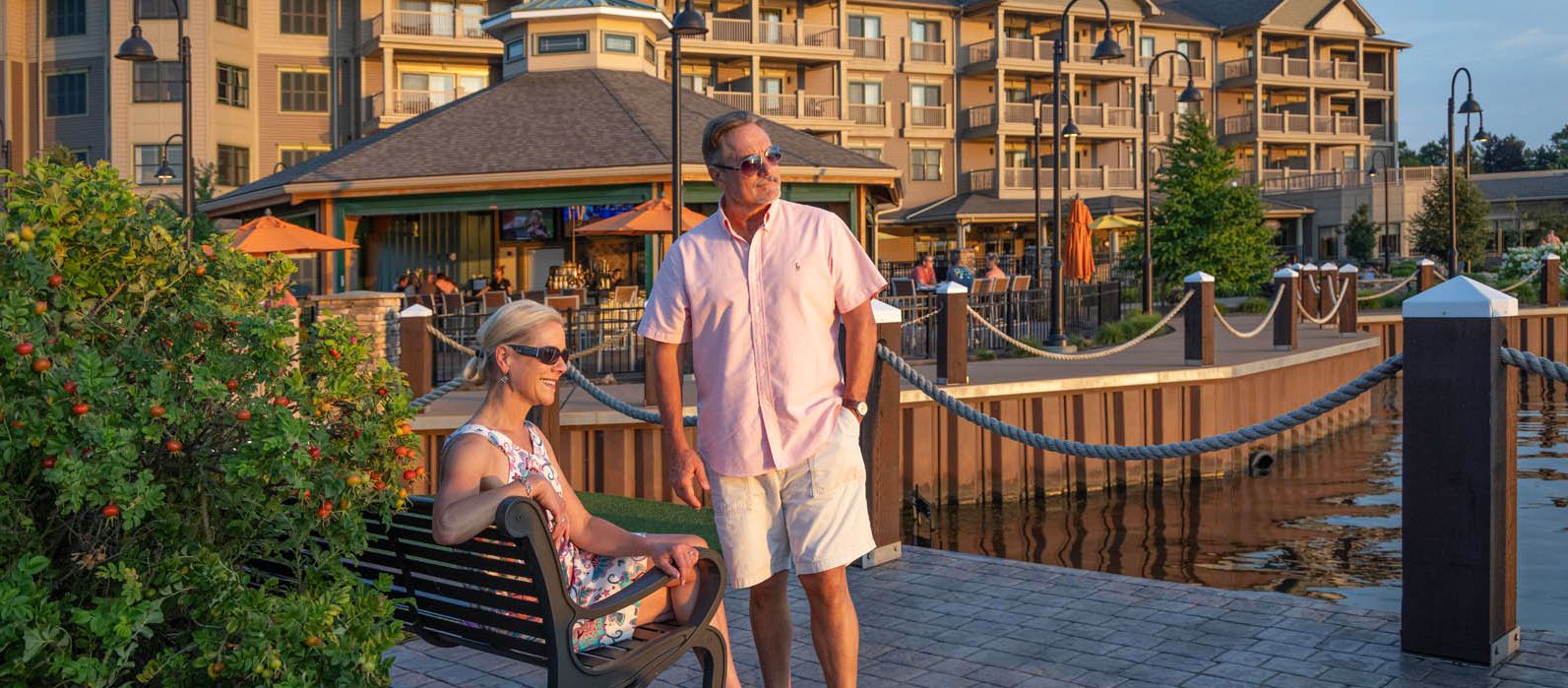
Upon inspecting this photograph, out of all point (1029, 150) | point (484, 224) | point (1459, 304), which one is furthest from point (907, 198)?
point (1459, 304)

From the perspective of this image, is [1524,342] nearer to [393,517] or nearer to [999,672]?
[999,672]

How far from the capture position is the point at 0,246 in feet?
11.1

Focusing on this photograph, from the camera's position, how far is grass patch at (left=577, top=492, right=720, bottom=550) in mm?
10406

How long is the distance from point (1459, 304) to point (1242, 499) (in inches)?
400

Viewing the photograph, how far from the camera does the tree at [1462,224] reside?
51.4 m

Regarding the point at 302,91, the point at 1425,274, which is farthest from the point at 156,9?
the point at 1425,274

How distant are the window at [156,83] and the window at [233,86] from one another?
4.47 feet

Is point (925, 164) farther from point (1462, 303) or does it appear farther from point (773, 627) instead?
point (773, 627)

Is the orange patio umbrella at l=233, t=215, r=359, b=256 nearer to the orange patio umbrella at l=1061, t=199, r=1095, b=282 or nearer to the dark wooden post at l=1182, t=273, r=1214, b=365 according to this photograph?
the dark wooden post at l=1182, t=273, r=1214, b=365

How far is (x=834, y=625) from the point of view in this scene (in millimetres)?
4707

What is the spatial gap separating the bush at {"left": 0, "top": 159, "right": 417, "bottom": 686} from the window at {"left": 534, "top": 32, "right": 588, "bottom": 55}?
88.5 feet

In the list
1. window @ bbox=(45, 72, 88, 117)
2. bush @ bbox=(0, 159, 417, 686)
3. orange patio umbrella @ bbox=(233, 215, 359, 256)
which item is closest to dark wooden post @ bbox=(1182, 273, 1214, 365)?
orange patio umbrella @ bbox=(233, 215, 359, 256)

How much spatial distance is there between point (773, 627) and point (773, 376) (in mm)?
895

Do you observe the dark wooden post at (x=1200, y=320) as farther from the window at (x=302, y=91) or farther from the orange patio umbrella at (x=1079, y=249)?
the window at (x=302, y=91)
